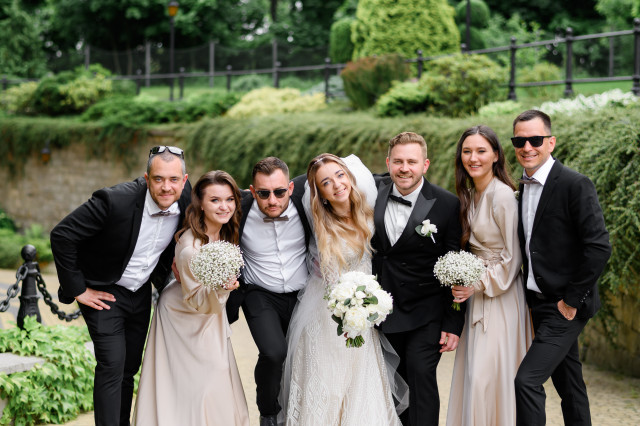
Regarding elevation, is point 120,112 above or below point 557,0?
below

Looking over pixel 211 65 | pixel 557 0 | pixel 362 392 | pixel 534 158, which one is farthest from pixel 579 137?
pixel 557 0

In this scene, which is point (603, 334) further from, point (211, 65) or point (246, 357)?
point (211, 65)

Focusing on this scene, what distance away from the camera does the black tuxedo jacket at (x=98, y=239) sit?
4.43 meters

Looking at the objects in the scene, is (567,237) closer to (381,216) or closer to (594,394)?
(381,216)

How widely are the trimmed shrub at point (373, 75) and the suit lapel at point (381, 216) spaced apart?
8.74 m

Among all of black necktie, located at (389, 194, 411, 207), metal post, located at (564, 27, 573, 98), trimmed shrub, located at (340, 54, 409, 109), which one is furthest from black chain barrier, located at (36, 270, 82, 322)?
trimmed shrub, located at (340, 54, 409, 109)

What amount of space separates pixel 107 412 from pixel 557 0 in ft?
83.0

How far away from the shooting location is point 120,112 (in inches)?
628

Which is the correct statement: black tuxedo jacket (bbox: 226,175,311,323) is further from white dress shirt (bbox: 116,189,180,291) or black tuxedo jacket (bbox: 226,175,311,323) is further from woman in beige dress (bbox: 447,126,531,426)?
woman in beige dress (bbox: 447,126,531,426)

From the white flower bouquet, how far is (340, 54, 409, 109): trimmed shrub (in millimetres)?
9367

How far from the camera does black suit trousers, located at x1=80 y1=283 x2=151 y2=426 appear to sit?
4430 millimetres

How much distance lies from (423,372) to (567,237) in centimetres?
116

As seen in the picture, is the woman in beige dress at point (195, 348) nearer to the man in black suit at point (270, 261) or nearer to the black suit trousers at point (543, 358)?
the man in black suit at point (270, 261)

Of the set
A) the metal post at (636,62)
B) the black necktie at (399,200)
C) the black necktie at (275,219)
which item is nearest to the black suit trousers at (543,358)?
the black necktie at (399,200)
